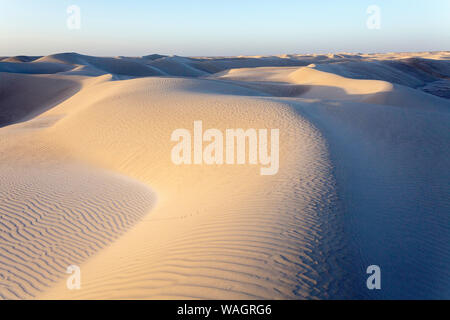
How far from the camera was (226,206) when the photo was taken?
204 inches

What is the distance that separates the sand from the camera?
11.4ft

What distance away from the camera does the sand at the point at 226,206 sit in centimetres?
346

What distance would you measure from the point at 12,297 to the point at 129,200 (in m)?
3.07

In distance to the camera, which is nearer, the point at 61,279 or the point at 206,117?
the point at 61,279
